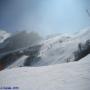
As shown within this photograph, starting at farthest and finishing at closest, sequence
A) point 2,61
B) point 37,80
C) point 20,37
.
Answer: point 20,37
point 2,61
point 37,80

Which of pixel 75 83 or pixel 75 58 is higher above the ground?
pixel 75 58

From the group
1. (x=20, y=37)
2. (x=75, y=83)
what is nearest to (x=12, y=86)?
(x=75, y=83)

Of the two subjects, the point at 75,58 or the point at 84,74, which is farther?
the point at 75,58

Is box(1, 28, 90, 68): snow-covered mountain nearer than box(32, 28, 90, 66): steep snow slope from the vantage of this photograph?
Yes

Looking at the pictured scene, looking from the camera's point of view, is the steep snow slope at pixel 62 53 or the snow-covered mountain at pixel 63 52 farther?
the steep snow slope at pixel 62 53

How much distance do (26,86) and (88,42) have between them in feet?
56.1

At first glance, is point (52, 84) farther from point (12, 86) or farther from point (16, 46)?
point (16, 46)

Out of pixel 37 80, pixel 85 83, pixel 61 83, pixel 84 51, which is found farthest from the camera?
pixel 84 51

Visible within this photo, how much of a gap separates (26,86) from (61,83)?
1.25m

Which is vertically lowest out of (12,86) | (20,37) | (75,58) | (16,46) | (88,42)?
(12,86)

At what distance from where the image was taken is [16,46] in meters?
110

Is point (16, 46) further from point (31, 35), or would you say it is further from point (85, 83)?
point (85, 83)

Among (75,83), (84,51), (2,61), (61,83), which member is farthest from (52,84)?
(2,61)

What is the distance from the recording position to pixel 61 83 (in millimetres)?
5598
